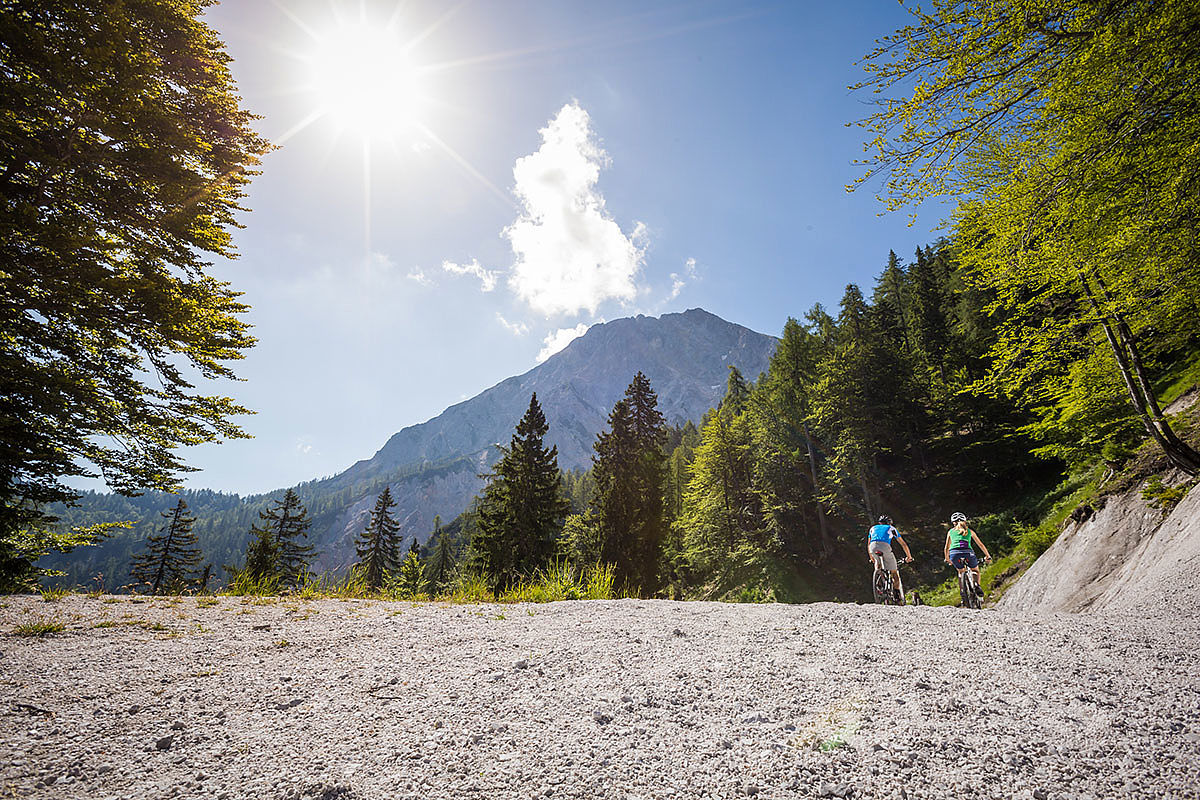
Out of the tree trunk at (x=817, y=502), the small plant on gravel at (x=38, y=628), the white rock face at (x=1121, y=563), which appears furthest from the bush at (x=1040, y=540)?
the small plant on gravel at (x=38, y=628)

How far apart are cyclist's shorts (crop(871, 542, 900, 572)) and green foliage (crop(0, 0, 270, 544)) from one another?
13482 millimetres

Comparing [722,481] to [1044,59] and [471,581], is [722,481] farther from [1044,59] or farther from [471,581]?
[1044,59]

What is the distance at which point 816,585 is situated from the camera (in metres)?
25.3

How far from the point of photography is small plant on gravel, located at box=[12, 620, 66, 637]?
4250 mm

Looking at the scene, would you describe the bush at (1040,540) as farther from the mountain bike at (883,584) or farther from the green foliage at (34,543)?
the green foliage at (34,543)

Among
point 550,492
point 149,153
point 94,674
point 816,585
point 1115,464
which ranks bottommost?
point 816,585

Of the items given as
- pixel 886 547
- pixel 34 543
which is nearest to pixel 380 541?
pixel 34 543

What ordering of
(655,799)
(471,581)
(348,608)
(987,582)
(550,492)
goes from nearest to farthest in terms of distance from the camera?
(655,799) → (348,608) → (471,581) → (987,582) → (550,492)

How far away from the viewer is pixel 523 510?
76.4 feet

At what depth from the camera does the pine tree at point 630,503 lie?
74.7ft

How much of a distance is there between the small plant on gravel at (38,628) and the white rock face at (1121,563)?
11442 millimetres

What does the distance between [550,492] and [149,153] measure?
2003cm

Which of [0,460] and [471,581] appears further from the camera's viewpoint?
[471,581]

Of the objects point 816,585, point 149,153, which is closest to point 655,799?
point 149,153
